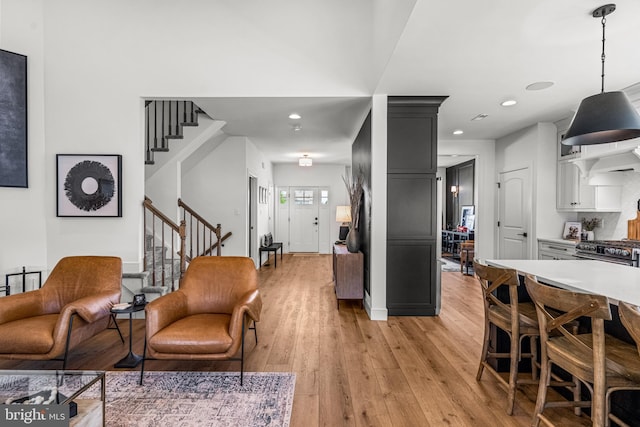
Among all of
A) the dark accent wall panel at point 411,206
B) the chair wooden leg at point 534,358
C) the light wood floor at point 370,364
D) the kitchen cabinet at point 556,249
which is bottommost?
the light wood floor at point 370,364

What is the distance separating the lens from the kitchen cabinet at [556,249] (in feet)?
14.2

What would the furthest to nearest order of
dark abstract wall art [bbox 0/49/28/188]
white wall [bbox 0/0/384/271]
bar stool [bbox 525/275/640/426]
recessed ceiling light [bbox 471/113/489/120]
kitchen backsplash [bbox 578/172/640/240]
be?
recessed ceiling light [bbox 471/113/489/120]
kitchen backsplash [bbox 578/172/640/240]
white wall [bbox 0/0/384/271]
dark abstract wall art [bbox 0/49/28/188]
bar stool [bbox 525/275/640/426]

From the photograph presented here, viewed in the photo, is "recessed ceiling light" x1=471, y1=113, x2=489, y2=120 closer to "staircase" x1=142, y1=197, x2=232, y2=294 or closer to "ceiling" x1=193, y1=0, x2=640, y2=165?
"ceiling" x1=193, y1=0, x2=640, y2=165

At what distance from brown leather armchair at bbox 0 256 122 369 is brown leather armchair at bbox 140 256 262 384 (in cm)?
57

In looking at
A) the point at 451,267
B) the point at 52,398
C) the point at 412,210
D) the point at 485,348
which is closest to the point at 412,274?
the point at 412,210

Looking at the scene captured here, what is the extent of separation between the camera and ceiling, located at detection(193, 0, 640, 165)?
7.59 ft

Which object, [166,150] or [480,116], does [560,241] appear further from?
[166,150]

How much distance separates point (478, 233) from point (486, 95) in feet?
10.3

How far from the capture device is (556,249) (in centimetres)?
464

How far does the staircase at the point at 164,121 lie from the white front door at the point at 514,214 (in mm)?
5217

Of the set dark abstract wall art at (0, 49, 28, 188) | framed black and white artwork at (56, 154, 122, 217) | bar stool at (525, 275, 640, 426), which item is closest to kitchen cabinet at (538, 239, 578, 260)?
bar stool at (525, 275, 640, 426)

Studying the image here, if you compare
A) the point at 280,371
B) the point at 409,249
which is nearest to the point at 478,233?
the point at 409,249

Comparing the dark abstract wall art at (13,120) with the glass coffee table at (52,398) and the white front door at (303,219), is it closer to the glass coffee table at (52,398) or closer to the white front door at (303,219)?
the glass coffee table at (52,398)

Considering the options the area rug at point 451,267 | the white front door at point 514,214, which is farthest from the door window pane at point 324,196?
the white front door at point 514,214
